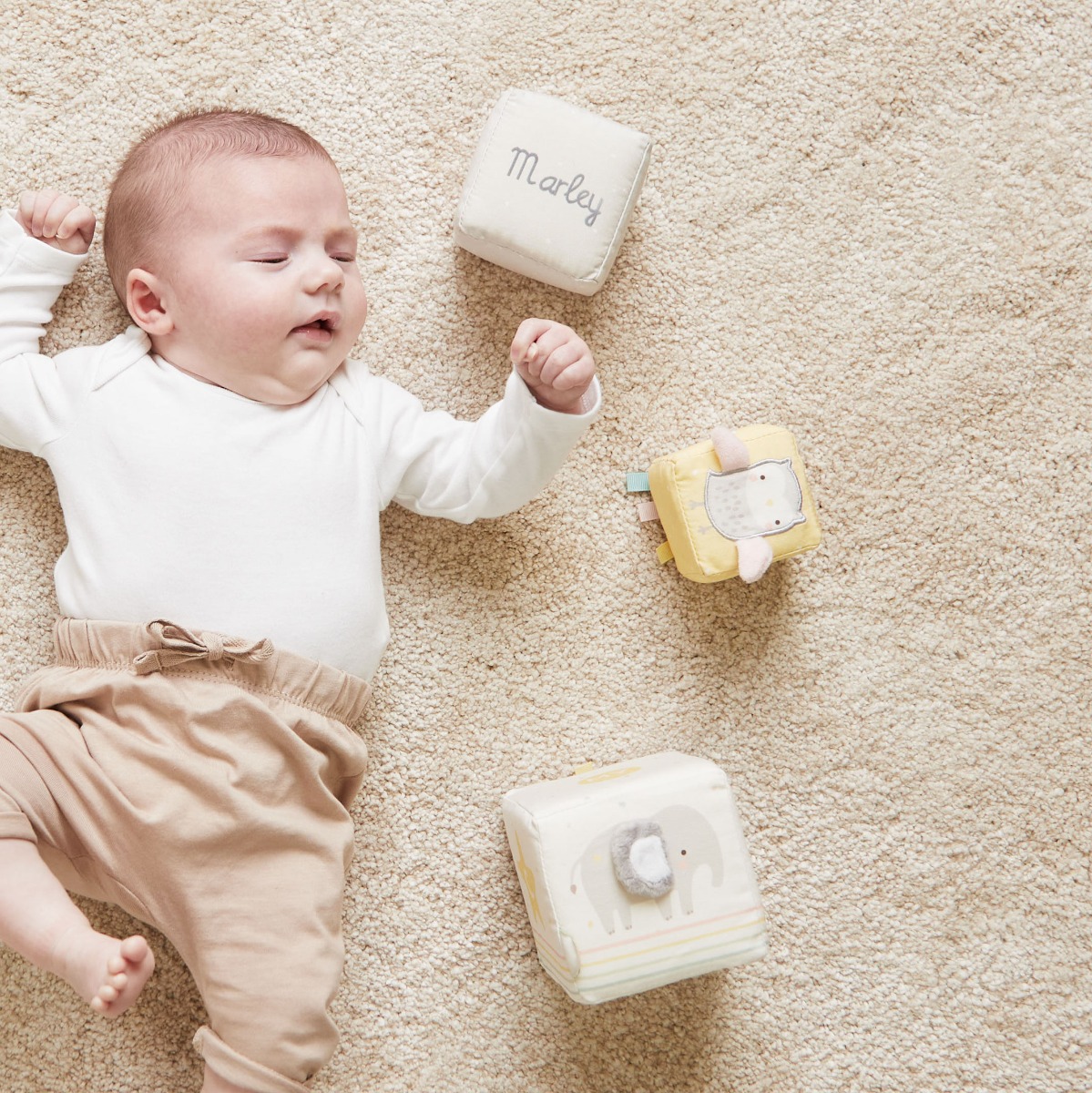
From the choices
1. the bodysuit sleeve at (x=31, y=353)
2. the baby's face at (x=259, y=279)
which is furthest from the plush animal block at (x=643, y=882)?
the bodysuit sleeve at (x=31, y=353)

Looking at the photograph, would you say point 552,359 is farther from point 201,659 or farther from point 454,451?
point 201,659

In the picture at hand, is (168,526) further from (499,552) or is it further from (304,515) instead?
(499,552)

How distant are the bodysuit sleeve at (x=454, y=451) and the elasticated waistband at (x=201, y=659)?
191 millimetres

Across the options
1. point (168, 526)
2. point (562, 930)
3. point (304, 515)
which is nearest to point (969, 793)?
point (562, 930)

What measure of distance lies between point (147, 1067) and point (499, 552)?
24.7 inches

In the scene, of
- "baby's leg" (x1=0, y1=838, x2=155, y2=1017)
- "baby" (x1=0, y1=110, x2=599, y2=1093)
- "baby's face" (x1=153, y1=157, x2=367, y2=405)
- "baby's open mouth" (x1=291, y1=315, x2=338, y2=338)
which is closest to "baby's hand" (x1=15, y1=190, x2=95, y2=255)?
"baby" (x1=0, y1=110, x2=599, y2=1093)

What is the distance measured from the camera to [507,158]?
37.8 inches

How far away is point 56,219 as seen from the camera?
95 centimetres

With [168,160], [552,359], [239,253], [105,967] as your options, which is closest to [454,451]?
[552,359]

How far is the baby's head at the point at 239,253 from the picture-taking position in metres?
0.88

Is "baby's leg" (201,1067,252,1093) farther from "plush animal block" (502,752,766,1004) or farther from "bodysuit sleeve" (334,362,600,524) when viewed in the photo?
"bodysuit sleeve" (334,362,600,524)

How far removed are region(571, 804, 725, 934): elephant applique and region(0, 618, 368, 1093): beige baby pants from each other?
0.24 m

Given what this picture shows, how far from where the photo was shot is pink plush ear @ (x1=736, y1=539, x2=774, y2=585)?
3.13ft

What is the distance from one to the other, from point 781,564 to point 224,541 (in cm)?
58
